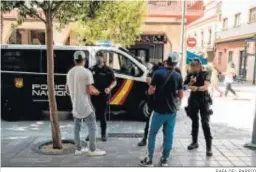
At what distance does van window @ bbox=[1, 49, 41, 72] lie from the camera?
8250 mm

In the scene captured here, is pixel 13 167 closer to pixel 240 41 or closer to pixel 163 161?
pixel 163 161

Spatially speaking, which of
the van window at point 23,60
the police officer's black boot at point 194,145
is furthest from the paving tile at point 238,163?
the van window at point 23,60

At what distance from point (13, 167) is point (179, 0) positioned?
1367 cm

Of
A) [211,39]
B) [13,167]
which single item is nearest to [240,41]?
[211,39]

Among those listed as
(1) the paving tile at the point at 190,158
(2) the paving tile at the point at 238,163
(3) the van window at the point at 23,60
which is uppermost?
(3) the van window at the point at 23,60

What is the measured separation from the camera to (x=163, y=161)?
4910 mm

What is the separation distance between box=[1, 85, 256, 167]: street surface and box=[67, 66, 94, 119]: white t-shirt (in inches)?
29.9

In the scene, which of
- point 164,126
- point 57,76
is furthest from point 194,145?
point 57,76

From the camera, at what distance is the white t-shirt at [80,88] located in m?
5.10

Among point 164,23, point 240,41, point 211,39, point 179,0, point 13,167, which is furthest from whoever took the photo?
point 211,39

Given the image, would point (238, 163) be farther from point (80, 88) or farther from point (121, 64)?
point (121, 64)

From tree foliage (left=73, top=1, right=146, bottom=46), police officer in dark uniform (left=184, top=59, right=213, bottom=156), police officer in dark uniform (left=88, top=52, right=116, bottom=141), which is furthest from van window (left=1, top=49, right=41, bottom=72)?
tree foliage (left=73, top=1, right=146, bottom=46)

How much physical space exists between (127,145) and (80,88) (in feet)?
5.11

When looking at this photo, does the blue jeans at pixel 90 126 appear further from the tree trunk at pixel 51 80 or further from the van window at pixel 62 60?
the van window at pixel 62 60
